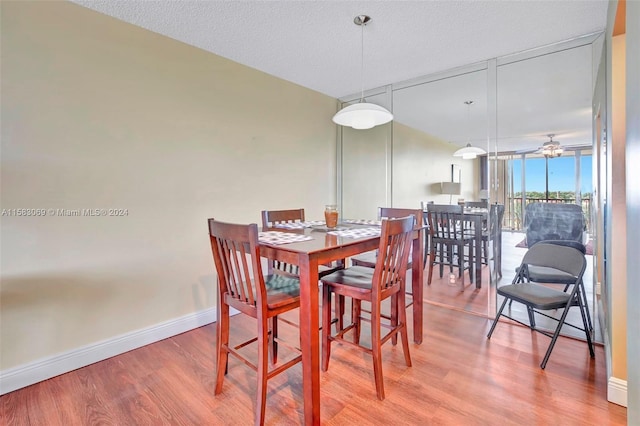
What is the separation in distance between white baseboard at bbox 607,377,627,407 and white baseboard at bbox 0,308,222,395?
2.71m

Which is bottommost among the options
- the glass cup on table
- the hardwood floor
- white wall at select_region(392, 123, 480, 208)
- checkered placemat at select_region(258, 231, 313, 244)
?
the hardwood floor

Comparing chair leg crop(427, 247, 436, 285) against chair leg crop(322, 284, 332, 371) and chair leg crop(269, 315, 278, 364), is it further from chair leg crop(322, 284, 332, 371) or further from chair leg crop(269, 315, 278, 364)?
chair leg crop(269, 315, 278, 364)

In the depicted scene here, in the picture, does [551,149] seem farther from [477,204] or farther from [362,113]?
[362,113]

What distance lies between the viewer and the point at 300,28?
2266 millimetres

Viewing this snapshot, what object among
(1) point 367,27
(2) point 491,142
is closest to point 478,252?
(2) point 491,142

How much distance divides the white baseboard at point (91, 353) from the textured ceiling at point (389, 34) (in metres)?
2.24

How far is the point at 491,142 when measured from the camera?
2.78m

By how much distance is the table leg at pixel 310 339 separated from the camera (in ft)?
4.60

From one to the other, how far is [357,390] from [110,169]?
215 centimetres

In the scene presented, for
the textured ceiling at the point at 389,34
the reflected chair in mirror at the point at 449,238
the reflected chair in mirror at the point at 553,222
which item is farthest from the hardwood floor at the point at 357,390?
the textured ceiling at the point at 389,34

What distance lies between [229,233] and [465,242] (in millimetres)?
2579

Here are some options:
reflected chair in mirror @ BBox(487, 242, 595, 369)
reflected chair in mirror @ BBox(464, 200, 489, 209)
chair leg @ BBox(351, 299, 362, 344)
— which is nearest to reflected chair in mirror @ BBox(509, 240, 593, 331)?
reflected chair in mirror @ BBox(487, 242, 595, 369)

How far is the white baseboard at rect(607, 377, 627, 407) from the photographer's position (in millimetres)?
1572

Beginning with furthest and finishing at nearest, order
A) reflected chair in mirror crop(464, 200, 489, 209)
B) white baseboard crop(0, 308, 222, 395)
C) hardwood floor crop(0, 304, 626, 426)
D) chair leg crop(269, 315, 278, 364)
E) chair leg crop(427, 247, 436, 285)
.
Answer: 1. chair leg crop(427, 247, 436, 285)
2. reflected chair in mirror crop(464, 200, 489, 209)
3. chair leg crop(269, 315, 278, 364)
4. white baseboard crop(0, 308, 222, 395)
5. hardwood floor crop(0, 304, 626, 426)
